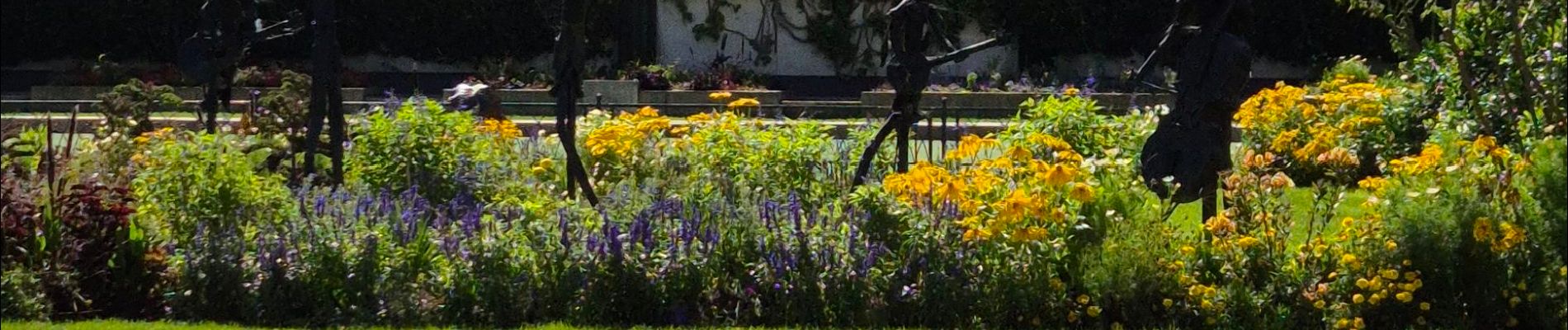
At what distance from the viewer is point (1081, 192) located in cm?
633

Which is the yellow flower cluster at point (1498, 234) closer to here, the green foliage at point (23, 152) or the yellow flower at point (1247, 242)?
the yellow flower at point (1247, 242)

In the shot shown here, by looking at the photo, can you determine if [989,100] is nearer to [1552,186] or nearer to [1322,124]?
[1322,124]

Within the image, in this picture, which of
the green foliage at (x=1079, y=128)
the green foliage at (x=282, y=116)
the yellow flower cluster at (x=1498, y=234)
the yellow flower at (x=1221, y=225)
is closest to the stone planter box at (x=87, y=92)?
the green foliage at (x=282, y=116)

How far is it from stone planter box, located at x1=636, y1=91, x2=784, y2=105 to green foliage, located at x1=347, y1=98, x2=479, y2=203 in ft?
39.8

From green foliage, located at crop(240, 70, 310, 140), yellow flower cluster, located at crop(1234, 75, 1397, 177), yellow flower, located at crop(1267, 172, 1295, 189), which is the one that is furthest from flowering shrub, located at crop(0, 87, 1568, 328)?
yellow flower cluster, located at crop(1234, 75, 1397, 177)

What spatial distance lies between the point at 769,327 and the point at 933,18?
8.86 feet

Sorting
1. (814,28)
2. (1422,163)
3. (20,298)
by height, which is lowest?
(20,298)

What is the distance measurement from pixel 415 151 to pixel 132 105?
545 cm

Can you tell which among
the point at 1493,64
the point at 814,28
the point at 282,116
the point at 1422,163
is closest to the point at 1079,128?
the point at 1493,64

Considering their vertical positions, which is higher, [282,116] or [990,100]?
[282,116]

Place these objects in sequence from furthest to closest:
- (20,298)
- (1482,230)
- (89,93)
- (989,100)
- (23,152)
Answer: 1. (89,93)
2. (989,100)
3. (23,152)
4. (20,298)
5. (1482,230)

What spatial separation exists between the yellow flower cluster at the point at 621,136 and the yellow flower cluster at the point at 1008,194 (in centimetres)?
263

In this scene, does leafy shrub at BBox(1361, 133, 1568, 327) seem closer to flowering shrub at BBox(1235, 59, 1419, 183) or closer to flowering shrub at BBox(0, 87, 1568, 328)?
flowering shrub at BBox(0, 87, 1568, 328)

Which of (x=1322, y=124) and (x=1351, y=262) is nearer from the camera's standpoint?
(x=1351, y=262)
